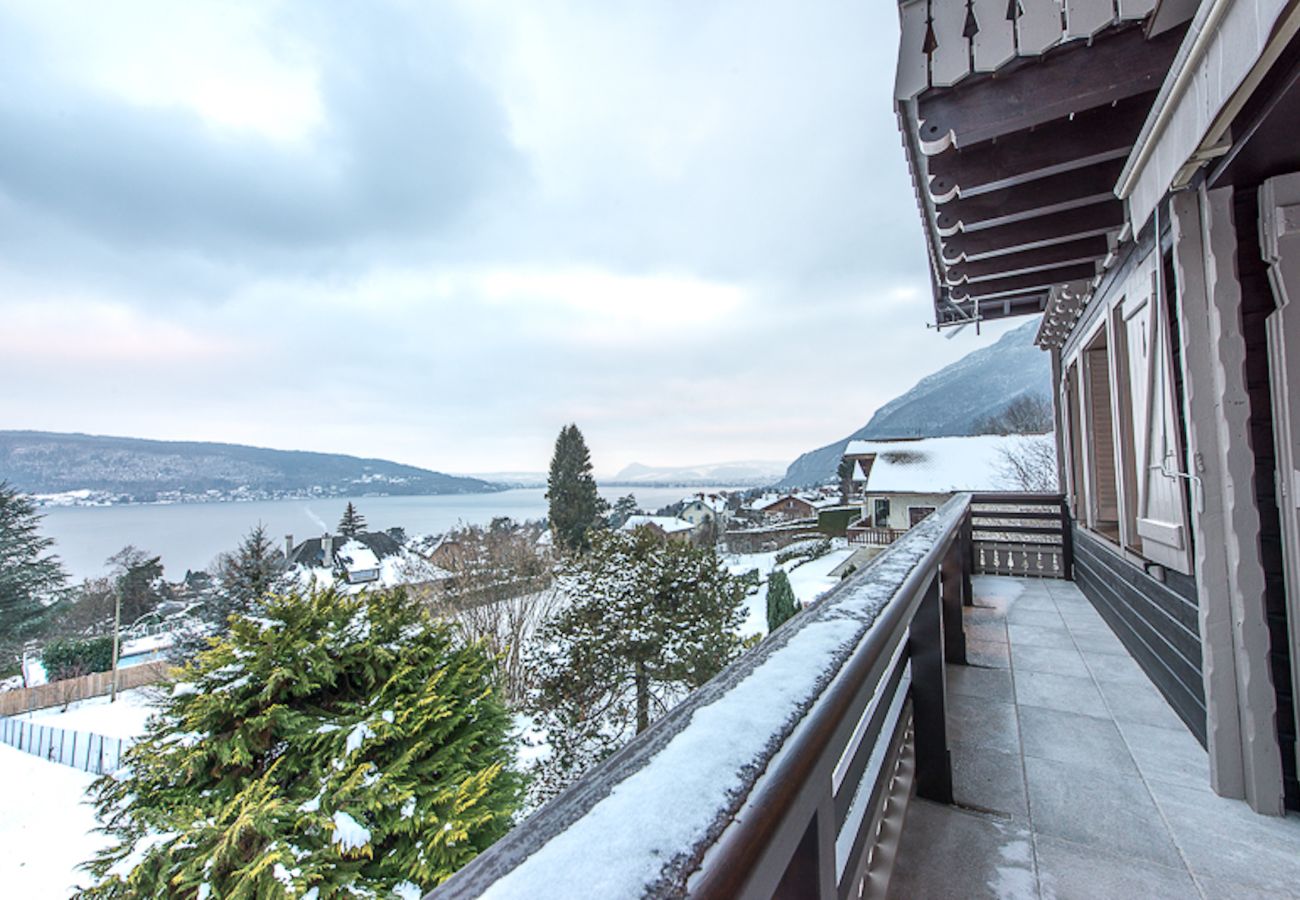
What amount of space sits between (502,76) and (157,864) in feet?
32.2

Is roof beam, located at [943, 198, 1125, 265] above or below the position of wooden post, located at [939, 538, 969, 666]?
above

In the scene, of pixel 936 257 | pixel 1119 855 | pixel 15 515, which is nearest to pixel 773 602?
pixel 936 257

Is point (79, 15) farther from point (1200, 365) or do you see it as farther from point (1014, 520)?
point (1014, 520)

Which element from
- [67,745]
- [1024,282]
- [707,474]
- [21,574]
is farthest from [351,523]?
[707,474]

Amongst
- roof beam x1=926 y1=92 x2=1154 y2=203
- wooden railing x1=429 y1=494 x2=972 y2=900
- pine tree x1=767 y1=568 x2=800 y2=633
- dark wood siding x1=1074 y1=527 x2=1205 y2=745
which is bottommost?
pine tree x1=767 y1=568 x2=800 y2=633

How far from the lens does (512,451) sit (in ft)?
158

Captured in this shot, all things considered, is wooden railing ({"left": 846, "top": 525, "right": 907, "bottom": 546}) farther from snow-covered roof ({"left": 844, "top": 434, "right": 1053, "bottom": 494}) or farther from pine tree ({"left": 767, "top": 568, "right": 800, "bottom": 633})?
pine tree ({"left": 767, "top": 568, "right": 800, "bottom": 633})

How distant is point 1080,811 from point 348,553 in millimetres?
29250

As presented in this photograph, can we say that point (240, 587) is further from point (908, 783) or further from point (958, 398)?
point (958, 398)

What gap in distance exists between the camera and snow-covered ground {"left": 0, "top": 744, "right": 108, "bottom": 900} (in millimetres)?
7770

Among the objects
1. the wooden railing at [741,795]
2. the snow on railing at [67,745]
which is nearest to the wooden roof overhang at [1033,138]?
the wooden railing at [741,795]

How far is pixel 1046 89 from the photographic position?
1.98m

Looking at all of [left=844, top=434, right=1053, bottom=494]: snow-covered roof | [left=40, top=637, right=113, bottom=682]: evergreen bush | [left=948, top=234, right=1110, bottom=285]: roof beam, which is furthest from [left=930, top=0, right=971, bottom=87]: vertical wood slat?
[left=40, top=637, right=113, bottom=682]: evergreen bush

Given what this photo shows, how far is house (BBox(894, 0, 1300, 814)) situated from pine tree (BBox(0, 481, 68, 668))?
2696 cm
